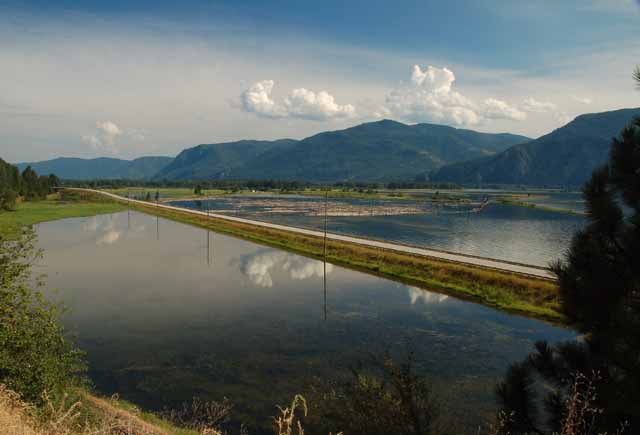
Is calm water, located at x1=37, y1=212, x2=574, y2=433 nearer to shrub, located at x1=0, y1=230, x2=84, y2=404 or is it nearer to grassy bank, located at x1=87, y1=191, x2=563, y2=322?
grassy bank, located at x1=87, y1=191, x2=563, y2=322

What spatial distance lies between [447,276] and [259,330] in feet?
72.7

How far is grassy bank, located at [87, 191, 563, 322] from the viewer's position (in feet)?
114

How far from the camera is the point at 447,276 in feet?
139

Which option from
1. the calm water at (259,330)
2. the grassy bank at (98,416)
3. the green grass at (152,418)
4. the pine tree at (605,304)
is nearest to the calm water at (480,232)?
the calm water at (259,330)

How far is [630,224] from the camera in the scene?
915 centimetres

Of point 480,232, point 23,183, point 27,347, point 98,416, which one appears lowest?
point 480,232

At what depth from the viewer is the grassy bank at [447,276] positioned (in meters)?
34.8

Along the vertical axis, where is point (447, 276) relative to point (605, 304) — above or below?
below

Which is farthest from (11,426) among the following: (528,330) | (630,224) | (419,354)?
(528,330)

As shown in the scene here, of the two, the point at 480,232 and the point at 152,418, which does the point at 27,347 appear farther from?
the point at 480,232

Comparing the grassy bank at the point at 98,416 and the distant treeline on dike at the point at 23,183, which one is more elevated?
the distant treeline on dike at the point at 23,183

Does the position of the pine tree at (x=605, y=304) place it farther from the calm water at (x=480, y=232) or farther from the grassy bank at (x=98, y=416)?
the calm water at (x=480, y=232)

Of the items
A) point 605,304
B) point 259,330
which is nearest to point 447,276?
point 259,330

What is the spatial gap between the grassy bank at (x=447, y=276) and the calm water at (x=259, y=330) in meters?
1.73
